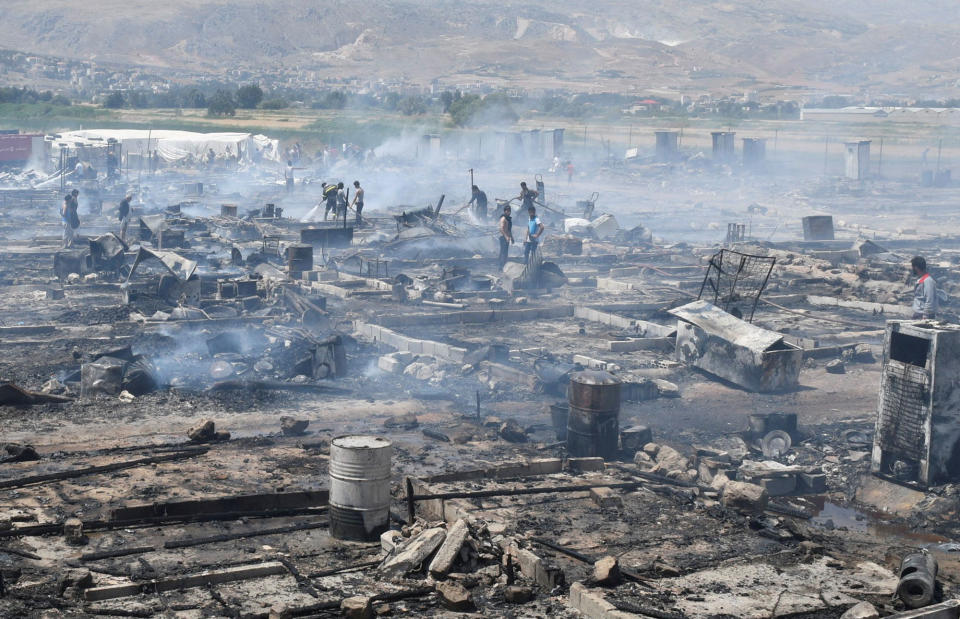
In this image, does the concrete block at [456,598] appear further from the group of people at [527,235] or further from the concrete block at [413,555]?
the group of people at [527,235]

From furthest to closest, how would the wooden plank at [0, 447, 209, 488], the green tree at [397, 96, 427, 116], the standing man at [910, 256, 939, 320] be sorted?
1. the green tree at [397, 96, 427, 116]
2. the standing man at [910, 256, 939, 320]
3. the wooden plank at [0, 447, 209, 488]

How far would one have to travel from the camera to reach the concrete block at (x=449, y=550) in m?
7.37

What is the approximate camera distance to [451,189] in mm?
41094

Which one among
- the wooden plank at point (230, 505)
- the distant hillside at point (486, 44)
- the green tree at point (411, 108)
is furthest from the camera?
the distant hillside at point (486, 44)

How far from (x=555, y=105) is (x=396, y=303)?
183 ft

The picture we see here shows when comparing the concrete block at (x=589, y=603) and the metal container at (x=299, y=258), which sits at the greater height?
the metal container at (x=299, y=258)

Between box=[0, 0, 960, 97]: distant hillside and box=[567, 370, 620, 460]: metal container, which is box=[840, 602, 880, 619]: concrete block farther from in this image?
box=[0, 0, 960, 97]: distant hillside

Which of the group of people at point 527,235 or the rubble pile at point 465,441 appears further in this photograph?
the group of people at point 527,235

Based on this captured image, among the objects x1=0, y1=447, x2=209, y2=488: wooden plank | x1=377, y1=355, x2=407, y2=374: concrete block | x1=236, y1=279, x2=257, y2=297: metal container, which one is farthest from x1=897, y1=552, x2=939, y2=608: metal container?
x1=236, y1=279, x2=257, y2=297: metal container

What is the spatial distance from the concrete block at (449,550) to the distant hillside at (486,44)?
99323 millimetres

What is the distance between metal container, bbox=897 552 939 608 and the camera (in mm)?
7305

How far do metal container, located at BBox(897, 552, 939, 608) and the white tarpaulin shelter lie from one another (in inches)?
1724

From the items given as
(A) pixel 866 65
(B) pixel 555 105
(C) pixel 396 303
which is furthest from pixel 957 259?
(A) pixel 866 65

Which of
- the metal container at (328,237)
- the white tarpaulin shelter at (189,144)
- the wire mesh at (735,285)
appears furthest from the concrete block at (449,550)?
the white tarpaulin shelter at (189,144)
